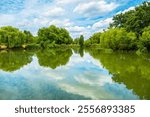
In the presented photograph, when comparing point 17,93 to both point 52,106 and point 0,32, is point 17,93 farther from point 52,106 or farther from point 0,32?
point 0,32

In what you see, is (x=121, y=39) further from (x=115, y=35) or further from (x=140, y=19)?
(x=140, y=19)

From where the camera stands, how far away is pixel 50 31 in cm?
6056

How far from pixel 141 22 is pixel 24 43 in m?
23.2

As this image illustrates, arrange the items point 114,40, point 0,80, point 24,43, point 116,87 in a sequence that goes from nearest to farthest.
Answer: point 116,87
point 0,80
point 114,40
point 24,43

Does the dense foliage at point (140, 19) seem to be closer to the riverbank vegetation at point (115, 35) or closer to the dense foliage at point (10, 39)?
the riverbank vegetation at point (115, 35)

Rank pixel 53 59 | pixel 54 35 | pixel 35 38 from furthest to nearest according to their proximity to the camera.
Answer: pixel 54 35 → pixel 35 38 → pixel 53 59

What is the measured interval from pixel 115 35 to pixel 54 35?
3036 centimetres

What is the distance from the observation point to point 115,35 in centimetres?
2997

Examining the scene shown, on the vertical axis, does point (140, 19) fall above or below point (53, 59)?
above

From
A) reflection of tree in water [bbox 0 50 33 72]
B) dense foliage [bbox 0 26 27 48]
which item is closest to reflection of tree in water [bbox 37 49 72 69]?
reflection of tree in water [bbox 0 50 33 72]

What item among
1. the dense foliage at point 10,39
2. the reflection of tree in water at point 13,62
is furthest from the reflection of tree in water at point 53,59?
the dense foliage at point 10,39

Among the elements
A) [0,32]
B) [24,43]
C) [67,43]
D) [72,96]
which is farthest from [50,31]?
[72,96]

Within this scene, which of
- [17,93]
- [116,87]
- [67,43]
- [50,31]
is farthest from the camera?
[67,43]

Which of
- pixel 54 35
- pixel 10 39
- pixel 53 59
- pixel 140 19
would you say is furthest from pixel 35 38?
pixel 53 59
